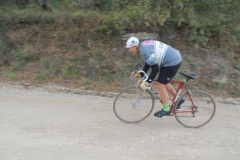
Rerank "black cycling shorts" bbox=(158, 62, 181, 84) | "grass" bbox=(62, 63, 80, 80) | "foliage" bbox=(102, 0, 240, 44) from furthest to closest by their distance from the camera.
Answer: "grass" bbox=(62, 63, 80, 80) < "foliage" bbox=(102, 0, 240, 44) < "black cycling shorts" bbox=(158, 62, 181, 84)

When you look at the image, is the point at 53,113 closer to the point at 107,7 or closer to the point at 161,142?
the point at 161,142

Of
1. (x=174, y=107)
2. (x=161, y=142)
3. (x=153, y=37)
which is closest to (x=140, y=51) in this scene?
(x=174, y=107)

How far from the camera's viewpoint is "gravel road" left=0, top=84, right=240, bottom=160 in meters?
4.45

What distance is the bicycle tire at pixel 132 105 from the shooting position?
559cm

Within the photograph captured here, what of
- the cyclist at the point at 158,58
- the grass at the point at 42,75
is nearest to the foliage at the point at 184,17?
the grass at the point at 42,75

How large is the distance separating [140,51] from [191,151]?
1.89m

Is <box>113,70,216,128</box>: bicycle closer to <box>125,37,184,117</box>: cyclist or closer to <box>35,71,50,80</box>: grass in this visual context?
<box>125,37,184,117</box>: cyclist

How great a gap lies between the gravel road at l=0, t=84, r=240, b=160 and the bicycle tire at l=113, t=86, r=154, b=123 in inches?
5.5

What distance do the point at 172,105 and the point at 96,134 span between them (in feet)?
5.03

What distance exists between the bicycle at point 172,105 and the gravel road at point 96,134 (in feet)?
0.50

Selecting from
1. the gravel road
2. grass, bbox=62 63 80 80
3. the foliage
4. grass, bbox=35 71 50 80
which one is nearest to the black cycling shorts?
the gravel road

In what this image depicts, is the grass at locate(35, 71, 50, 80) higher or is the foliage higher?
the foliage

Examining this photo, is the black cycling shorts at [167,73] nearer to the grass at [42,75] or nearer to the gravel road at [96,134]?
the gravel road at [96,134]

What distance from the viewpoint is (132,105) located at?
5734 millimetres
